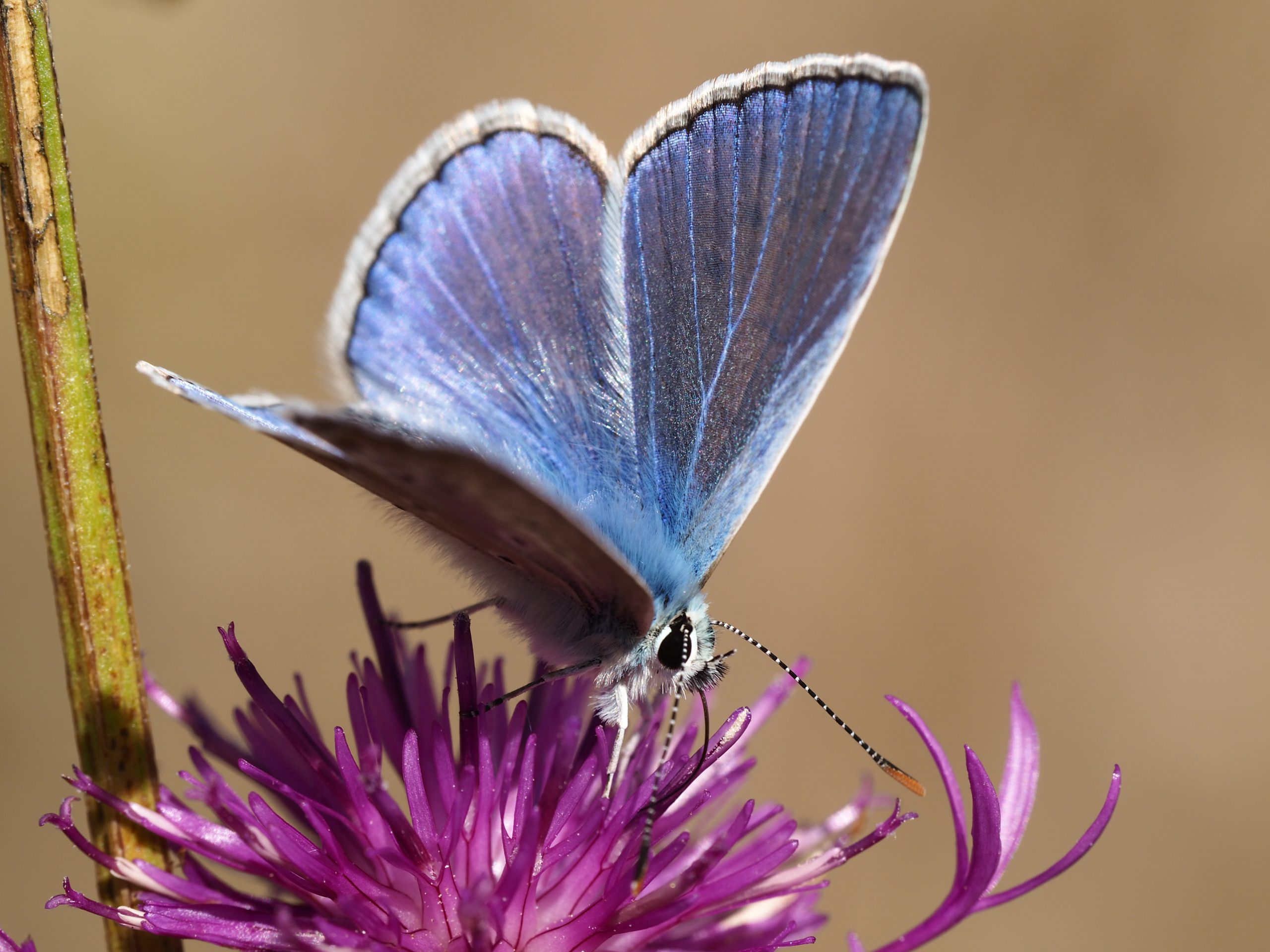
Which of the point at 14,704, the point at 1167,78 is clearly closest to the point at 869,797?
the point at 14,704

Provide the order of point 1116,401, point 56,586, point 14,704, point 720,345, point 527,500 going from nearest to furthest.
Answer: point 527,500, point 56,586, point 720,345, point 14,704, point 1116,401

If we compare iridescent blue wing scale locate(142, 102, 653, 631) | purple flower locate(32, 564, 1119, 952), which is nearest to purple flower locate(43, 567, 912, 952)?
purple flower locate(32, 564, 1119, 952)

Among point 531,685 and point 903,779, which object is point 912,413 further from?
point 531,685

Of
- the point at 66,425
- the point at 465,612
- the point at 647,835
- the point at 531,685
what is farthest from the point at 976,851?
the point at 66,425

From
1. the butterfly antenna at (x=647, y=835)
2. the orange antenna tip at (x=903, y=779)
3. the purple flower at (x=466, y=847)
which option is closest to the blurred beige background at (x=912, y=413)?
the orange antenna tip at (x=903, y=779)

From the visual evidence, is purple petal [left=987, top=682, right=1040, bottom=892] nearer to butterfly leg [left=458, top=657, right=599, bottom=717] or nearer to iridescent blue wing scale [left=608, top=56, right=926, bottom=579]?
iridescent blue wing scale [left=608, top=56, right=926, bottom=579]

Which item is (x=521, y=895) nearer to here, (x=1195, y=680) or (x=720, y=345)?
(x=720, y=345)
